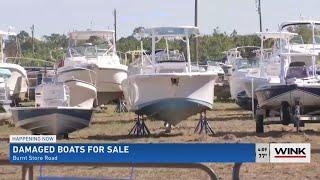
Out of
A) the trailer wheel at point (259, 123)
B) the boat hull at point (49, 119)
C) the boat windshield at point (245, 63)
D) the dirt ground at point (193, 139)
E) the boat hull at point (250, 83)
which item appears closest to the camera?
the dirt ground at point (193, 139)

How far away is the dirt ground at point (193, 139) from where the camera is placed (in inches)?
406

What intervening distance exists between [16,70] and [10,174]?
59.4 ft

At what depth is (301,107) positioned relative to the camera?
56.7ft

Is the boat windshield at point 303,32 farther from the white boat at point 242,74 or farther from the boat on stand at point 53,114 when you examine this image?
the boat on stand at point 53,114

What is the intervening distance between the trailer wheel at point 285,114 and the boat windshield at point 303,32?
118 inches

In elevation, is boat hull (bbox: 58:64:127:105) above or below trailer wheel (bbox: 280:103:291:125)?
above

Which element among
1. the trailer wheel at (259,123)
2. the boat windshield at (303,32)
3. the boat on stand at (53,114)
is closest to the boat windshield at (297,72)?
the trailer wheel at (259,123)

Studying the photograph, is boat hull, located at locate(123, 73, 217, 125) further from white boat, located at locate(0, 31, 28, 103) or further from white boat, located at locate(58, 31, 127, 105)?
white boat, located at locate(0, 31, 28, 103)

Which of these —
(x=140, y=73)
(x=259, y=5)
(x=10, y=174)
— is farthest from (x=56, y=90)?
(x=259, y=5)

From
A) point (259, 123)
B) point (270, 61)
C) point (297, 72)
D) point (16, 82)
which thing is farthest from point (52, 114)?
point (16, 82)

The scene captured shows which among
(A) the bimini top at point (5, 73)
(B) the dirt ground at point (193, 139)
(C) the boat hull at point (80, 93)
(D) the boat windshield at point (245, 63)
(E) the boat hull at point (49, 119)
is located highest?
(D) the boat windshield at point (245, 63)

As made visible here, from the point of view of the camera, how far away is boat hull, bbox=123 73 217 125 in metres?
17.3

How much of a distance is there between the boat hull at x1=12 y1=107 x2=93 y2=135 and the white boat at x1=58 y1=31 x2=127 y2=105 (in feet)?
21.9

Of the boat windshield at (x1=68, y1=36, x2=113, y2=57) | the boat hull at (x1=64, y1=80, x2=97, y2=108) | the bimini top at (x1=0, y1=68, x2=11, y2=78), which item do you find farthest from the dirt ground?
the bimini top at (x1=0, y1=68, x2=11, y2=78)
